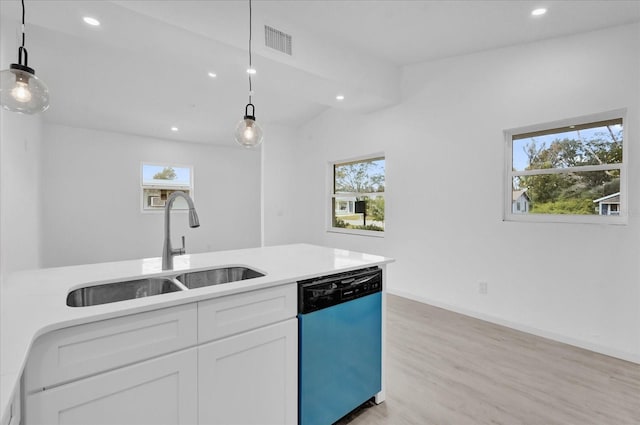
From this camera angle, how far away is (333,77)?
326cm

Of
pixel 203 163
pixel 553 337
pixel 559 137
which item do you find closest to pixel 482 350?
pixel 553 337

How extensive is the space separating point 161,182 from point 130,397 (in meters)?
6.08

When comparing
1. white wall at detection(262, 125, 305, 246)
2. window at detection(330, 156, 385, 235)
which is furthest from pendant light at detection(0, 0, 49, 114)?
white wall at detection(262, 125, 305, 246)

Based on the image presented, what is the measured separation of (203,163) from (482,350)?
6.32 meters

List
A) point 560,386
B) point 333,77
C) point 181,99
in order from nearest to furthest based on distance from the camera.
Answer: point 560,386 → point 333,77 → point 181,99

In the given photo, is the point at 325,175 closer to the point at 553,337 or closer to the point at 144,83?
the point at 144,83

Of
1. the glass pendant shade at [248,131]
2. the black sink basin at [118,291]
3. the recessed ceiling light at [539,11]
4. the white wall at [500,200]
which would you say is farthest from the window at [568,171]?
the black sink basin at [118,291]

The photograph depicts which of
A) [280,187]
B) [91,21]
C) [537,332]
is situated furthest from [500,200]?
[91,21]

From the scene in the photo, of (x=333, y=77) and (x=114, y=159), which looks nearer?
(x=333, y=77)

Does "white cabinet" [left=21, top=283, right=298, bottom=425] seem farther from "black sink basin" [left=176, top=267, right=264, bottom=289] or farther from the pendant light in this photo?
the pendant light

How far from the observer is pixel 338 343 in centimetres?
163

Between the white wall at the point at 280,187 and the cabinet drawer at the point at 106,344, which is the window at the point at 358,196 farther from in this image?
the cabinet drawer at the point at 106,344

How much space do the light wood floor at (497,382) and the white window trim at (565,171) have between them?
3.78 ft

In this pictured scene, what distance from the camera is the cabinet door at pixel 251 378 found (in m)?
1.23
